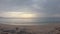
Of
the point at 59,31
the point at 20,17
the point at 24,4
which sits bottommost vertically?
the point at 59,31

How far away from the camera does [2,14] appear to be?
0.84 metres

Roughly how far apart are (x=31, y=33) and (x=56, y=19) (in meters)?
0.20

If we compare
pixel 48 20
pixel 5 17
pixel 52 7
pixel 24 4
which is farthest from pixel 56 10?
pixel 5 17

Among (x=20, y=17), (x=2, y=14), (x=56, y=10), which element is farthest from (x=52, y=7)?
(x=2, y=14)

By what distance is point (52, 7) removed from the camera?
88 cm

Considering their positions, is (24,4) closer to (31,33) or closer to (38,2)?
(38,2)

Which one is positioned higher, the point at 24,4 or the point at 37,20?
the point at 24,4

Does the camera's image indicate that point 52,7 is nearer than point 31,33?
No

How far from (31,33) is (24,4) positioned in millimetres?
286

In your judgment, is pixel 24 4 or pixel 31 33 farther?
pixel 24 4

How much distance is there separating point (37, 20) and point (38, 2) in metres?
0.20

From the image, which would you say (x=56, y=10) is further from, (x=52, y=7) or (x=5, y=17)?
(x=5, y=17)

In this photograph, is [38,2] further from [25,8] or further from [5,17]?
[5,17]

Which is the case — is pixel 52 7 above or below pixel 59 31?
above
